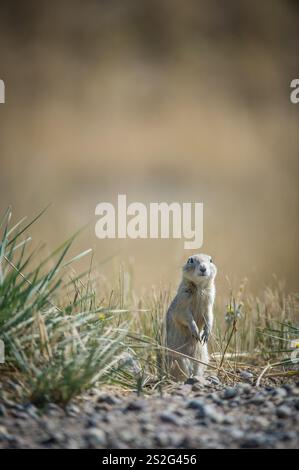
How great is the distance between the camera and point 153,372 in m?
4.79

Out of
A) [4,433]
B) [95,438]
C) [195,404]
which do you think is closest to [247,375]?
[195,404]

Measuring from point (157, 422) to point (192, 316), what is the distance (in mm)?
1738

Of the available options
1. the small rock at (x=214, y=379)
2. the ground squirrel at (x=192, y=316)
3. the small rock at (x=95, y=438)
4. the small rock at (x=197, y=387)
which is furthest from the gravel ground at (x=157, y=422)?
the ground squirrel at (x=192, y=316)

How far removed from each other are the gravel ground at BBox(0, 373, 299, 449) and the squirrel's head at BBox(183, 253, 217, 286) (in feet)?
3.90

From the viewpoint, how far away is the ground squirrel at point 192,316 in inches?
196

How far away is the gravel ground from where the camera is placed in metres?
3.17

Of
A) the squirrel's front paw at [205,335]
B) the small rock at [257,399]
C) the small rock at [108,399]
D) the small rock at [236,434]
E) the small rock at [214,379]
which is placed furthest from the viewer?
the squirrel's front paw at [205,335]

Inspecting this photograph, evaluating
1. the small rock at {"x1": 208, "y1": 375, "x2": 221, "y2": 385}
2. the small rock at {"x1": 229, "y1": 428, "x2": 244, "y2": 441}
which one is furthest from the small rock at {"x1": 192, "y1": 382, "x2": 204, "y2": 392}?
the small rock at {"x1": 229, "y1": 428, "x2": 244, "y2": 441}

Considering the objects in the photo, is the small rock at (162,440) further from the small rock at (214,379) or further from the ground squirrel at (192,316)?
the ground squirrel at (192,316)

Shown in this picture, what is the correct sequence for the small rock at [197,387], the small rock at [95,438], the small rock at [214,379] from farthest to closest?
the small rock at [214,379] → the small rock at [197,387] → the small rock at [95,438]

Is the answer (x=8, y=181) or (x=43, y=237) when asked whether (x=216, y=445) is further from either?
(x=8, y=181)

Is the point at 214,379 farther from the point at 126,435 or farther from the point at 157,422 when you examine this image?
the point at 126,435

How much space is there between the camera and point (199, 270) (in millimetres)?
4973
